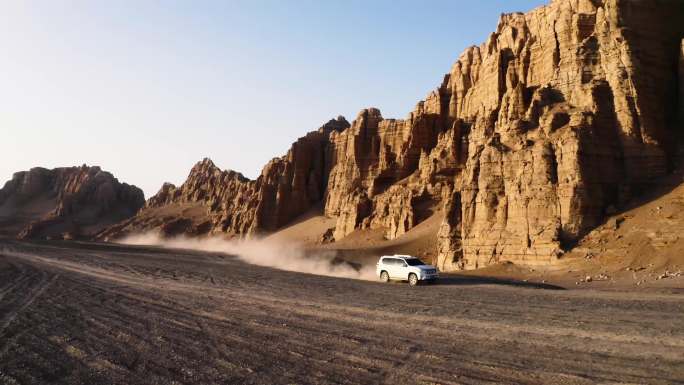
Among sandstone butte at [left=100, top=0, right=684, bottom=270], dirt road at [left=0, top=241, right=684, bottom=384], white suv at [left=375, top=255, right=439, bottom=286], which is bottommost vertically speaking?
dirt road at [left=0, top=241, right=684, bottom=384]

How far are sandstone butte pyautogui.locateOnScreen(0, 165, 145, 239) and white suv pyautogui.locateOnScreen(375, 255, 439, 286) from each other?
401 ft

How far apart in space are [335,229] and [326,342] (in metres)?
67.9

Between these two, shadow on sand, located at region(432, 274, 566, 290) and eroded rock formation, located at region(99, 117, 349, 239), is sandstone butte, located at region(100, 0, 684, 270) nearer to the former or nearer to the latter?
shadow on sand, located at region(432, 274, 566, 290)

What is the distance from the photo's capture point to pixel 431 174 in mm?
62719

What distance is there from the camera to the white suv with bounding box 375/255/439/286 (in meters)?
27.4

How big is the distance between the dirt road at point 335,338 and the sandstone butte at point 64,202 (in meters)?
129

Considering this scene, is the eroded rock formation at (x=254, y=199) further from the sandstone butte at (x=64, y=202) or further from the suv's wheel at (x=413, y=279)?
the suv's wheel at (x=413, y=279)

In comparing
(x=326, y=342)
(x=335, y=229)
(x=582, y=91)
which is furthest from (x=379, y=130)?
(x=326, y=342)

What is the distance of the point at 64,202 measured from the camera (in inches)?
5886

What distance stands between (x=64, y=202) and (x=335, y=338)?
6433 inches

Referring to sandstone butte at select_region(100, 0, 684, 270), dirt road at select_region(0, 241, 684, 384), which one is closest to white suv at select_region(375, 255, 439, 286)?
dirt road at select_region(0, 241, 684, 384)

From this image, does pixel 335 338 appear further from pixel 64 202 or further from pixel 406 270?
pixel 64 202

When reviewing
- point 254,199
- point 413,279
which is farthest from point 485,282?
point 254,199

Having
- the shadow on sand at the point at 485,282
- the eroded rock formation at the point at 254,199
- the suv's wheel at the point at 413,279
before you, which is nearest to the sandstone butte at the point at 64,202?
the eroded rock formation at the point at 254,199
